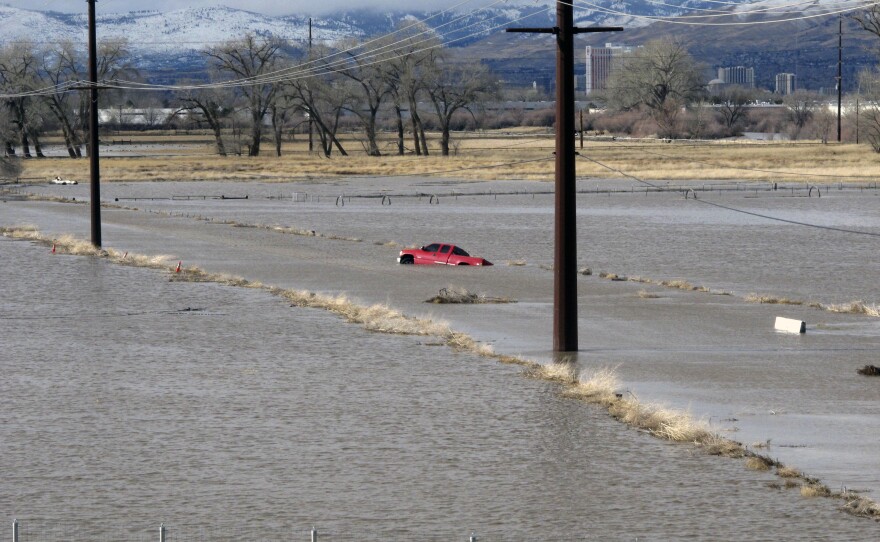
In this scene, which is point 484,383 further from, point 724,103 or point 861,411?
point 724,103

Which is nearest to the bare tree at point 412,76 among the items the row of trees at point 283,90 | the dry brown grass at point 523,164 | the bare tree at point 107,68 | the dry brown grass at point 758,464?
the row of trees at point 283,90

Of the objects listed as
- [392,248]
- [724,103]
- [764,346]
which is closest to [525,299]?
[764,346]

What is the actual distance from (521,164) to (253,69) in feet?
111

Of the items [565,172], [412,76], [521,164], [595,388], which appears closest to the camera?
[595,388]

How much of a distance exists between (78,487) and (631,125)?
148680 millimetres

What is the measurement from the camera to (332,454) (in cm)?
1523

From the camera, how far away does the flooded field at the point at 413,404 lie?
1268 centimetres

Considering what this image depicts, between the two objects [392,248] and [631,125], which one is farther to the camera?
[631,125]

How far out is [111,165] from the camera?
356 ft

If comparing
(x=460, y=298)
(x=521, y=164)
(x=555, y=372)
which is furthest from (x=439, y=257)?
(x=521, y=164)

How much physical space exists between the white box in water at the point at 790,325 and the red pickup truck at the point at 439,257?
15022 mm

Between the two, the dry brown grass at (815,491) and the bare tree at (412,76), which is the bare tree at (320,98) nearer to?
the bare tree at (412,76)

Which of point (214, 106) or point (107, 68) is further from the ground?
point (107, 68)

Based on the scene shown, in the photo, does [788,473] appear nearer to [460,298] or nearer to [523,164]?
[460,298]
